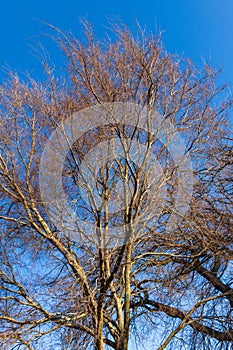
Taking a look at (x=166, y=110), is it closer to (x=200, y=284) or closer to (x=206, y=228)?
(x=206, y=228)

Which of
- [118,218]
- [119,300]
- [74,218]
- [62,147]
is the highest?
[62,147]

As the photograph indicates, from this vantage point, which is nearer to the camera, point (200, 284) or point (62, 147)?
point (62, 147)

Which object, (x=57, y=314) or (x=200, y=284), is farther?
(x=200, y=284)

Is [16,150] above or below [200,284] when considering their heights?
above

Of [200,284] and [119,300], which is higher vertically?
[200,284]

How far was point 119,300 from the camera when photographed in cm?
650

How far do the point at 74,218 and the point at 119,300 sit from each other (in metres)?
1.32

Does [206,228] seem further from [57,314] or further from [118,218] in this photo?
[57,314]

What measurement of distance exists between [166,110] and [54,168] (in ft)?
6.14

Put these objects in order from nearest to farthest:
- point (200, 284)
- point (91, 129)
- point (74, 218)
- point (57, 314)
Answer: point (57, 314)
point (74, 218)
point (91, 129)
point (200, 284)

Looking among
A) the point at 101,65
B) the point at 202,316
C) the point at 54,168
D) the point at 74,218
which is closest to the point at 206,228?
the point at 202,316

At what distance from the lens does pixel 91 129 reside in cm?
664

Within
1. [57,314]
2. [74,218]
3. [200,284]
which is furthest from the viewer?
[200,284]

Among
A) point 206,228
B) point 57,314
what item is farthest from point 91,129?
point 57,314
